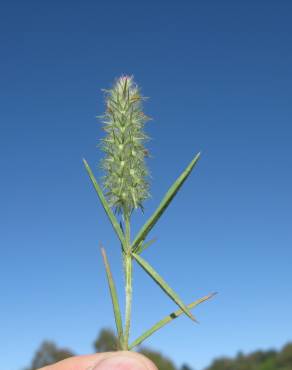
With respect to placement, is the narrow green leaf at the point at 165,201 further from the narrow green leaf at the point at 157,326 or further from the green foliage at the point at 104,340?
the green foliage at the point at 104,340

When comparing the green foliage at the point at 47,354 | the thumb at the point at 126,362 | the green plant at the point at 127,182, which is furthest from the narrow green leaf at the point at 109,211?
the green foliage at the point at 47,354

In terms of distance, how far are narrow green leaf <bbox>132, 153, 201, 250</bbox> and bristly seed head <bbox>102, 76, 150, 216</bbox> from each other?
0.14 meters

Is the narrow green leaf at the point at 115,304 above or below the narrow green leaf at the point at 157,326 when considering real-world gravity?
above

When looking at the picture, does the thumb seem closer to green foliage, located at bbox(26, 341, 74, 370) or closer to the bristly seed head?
the bristly seed head

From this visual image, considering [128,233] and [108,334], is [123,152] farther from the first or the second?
[108,334]

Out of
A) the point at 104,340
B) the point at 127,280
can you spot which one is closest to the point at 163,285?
the point at 127,280

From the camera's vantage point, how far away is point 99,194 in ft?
13.9

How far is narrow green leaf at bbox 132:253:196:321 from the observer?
388 cm

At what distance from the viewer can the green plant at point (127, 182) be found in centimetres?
412

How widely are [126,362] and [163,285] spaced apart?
1.13 meters

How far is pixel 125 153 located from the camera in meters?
4.15

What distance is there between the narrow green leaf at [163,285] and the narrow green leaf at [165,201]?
0.20 meters

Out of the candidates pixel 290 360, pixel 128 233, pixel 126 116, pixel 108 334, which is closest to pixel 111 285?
pixel 128 233

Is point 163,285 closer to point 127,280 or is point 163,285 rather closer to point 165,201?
point 127,280
